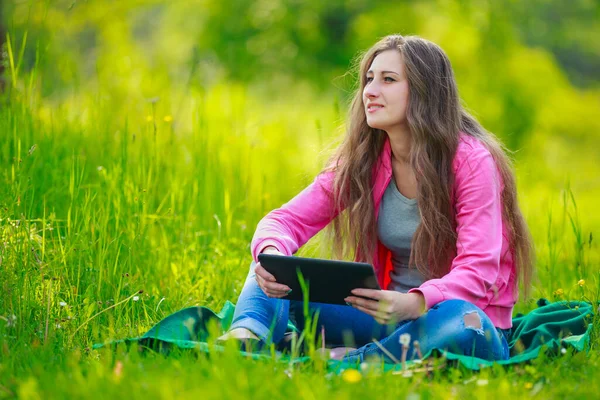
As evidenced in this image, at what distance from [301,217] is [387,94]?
1.93 feet

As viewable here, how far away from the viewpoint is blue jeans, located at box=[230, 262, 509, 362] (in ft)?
8.42

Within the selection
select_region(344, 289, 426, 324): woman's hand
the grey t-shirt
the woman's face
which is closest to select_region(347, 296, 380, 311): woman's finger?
select_region(344, 289, 426, 324): woman's hand

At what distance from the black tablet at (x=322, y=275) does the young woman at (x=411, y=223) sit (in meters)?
0.04

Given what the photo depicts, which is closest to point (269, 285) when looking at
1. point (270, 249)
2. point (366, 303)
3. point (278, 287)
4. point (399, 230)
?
point (278, 287)

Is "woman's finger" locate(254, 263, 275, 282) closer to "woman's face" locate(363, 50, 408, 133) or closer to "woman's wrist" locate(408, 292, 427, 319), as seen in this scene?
"woman's wrist" locate(408, 292, 427, 319)

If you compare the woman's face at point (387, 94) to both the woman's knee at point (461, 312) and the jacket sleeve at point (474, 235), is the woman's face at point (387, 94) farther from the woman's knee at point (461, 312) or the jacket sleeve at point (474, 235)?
the woman's knee at point (461, 312)

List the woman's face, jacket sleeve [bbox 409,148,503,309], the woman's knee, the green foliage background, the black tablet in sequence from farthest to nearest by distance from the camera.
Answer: the woman's face
jacket sleeve [bbox 409,148,503,309]
the woman's knee
the black tablet
the green foliage background

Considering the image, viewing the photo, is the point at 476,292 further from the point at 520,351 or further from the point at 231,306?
the point at 231,306

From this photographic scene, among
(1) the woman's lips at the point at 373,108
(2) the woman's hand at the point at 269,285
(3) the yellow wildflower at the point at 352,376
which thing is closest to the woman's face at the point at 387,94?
(1) the woman's lips at the point at 373,108

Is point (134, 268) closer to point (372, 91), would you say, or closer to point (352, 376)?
point (372, 91)

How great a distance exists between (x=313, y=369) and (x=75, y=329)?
36.9 inches

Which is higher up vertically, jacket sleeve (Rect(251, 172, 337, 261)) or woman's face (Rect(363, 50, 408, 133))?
woman's face (Rect(363, 50, 408, 133))

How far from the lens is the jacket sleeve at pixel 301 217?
9.87 ft

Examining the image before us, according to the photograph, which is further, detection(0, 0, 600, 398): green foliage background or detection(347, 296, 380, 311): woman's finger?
detection(347, 296, 380, 311): woman's finger
